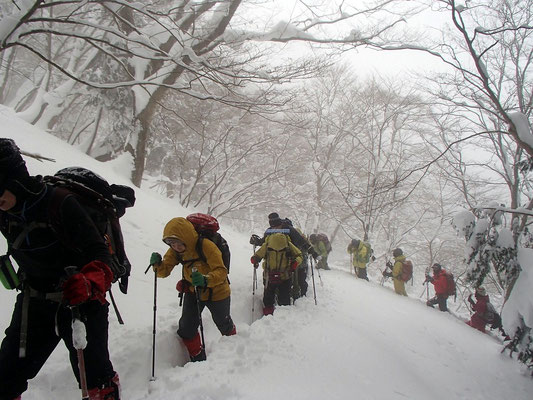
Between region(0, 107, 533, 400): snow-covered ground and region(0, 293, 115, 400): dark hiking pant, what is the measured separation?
0.84 meters

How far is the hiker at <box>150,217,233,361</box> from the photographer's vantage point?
351 centimetres

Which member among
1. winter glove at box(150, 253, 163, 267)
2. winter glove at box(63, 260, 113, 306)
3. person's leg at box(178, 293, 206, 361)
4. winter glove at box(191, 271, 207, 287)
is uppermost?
winter glove at box(63, 260, 113, 306)

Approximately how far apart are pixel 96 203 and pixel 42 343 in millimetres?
1014

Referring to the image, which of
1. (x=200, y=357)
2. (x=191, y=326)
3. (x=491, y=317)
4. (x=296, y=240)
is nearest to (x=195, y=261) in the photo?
(x=191, y=326)

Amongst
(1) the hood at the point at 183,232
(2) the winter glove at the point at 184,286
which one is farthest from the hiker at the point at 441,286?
(1) the hood at the point at 183,232

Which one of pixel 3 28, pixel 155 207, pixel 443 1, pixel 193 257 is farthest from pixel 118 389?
pixel 155 207

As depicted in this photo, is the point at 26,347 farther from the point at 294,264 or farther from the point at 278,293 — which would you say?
the point at 278,293

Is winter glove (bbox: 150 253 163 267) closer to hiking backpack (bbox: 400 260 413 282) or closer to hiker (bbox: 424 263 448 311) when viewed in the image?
hiker (bbox: 424 263 448 311)

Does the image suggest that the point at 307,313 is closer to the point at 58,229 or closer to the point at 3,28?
the point at 58,229

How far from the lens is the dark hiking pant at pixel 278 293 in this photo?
5.58m

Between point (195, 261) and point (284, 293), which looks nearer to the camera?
point (195, 261)

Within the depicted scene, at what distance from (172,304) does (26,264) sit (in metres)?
3.31

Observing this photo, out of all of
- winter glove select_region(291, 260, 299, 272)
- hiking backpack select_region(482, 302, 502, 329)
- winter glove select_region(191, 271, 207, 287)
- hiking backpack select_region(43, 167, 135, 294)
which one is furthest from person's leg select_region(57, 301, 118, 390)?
hiking backpack select_region(482, 302, 502, 329)

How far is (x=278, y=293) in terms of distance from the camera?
5691mm
